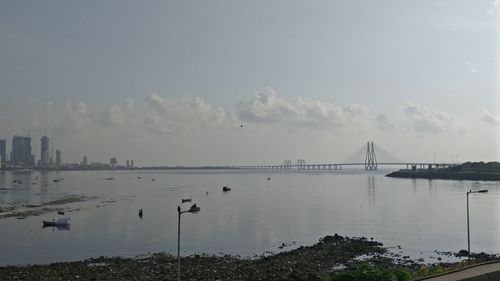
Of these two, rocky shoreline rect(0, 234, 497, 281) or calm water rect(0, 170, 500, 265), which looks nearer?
rocky shoreline rect(0, 234, 497, 281)

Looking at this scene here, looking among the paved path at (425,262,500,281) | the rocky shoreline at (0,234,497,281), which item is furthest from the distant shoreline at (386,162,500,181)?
the paved path at (425,262,500,281)

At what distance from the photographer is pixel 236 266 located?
2809cm

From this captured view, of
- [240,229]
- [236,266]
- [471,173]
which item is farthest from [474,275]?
[471,173]

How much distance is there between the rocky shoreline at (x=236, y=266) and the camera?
2511 cm

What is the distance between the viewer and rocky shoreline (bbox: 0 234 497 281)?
2511 centimetres

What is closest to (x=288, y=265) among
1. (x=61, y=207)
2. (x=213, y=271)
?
(x=213, y=271)

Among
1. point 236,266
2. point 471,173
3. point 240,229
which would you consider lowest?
point 240,229

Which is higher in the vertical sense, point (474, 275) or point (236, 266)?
point (474, 275)

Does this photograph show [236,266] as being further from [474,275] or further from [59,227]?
[59,227]

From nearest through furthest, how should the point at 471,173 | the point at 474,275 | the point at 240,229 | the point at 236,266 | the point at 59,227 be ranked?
1. the point at 474,275
2. the point at 236,266
3. the point at 240,229
4. the point at 59,227
5. the point at 471,173

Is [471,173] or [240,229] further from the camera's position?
[471,173]

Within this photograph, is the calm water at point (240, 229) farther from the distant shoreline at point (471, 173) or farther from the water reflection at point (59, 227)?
the distant shoreline at point (471, 173)

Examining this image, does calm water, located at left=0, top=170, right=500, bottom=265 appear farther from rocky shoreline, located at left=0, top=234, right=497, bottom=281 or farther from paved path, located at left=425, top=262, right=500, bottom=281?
paved path, located at left=425, top=262, right=500, bottom=281

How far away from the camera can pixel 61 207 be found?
65.0m
